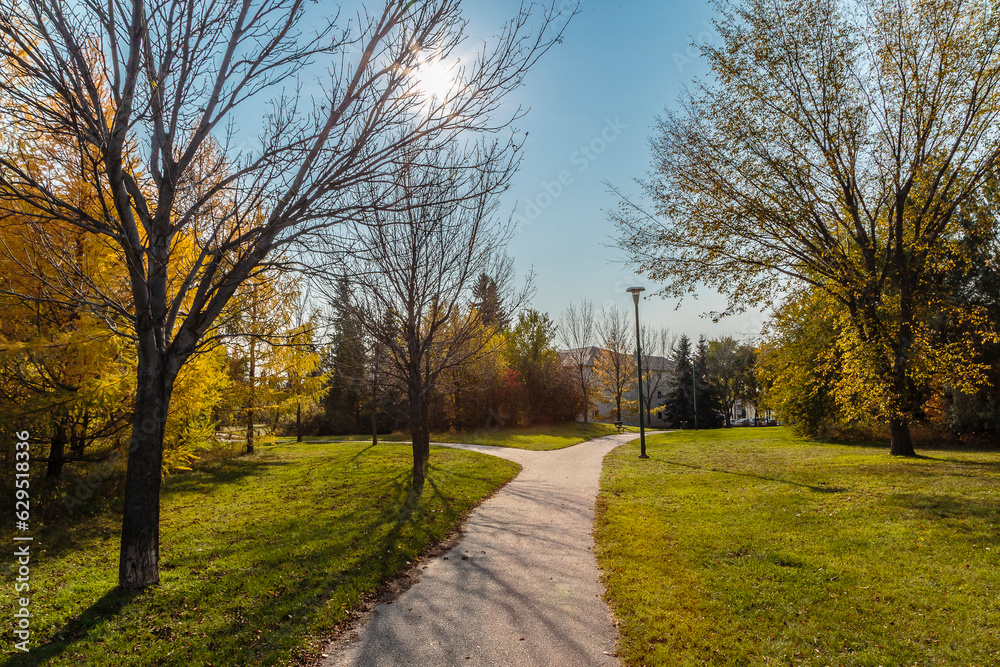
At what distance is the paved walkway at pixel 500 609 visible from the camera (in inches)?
158

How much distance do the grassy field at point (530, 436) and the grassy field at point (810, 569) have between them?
1296 cm

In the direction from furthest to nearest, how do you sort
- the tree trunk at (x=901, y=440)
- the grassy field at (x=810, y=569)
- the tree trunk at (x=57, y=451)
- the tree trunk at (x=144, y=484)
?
the tree trunk at (x=901, y=440) < the tree trunk at (x=57, y=451) < the tree trunk at (x=144, y=484) < the grassy field at (x=810, y=569)

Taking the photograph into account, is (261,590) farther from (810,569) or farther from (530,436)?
(530,436)

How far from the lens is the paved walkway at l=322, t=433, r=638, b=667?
402 cm

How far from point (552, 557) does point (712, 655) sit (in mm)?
2939

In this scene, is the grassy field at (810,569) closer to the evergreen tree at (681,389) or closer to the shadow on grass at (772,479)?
the shadow on grass at (772,479)

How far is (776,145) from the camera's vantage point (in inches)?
486

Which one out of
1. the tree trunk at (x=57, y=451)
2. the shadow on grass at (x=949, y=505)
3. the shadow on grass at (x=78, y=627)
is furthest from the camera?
the tree trunk at (x=57, y=451)

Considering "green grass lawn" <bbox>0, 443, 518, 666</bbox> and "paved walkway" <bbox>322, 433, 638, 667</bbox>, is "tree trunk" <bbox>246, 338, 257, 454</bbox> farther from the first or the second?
"paved walkway" <bbox>322, 433, 638, 667</bbox>

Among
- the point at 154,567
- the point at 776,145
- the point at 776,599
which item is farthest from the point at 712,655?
the point at 776,145

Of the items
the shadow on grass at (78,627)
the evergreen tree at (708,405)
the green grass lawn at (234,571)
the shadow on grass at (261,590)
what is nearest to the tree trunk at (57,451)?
the green grass lawn at (234,571)

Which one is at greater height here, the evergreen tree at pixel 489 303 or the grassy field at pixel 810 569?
the evergreen tree at pixel 489 303

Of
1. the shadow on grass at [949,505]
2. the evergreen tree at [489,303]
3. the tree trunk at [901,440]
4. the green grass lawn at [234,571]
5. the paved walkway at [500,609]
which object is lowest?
the paved walkway at [500,609]

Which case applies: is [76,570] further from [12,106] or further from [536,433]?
[536,433]
